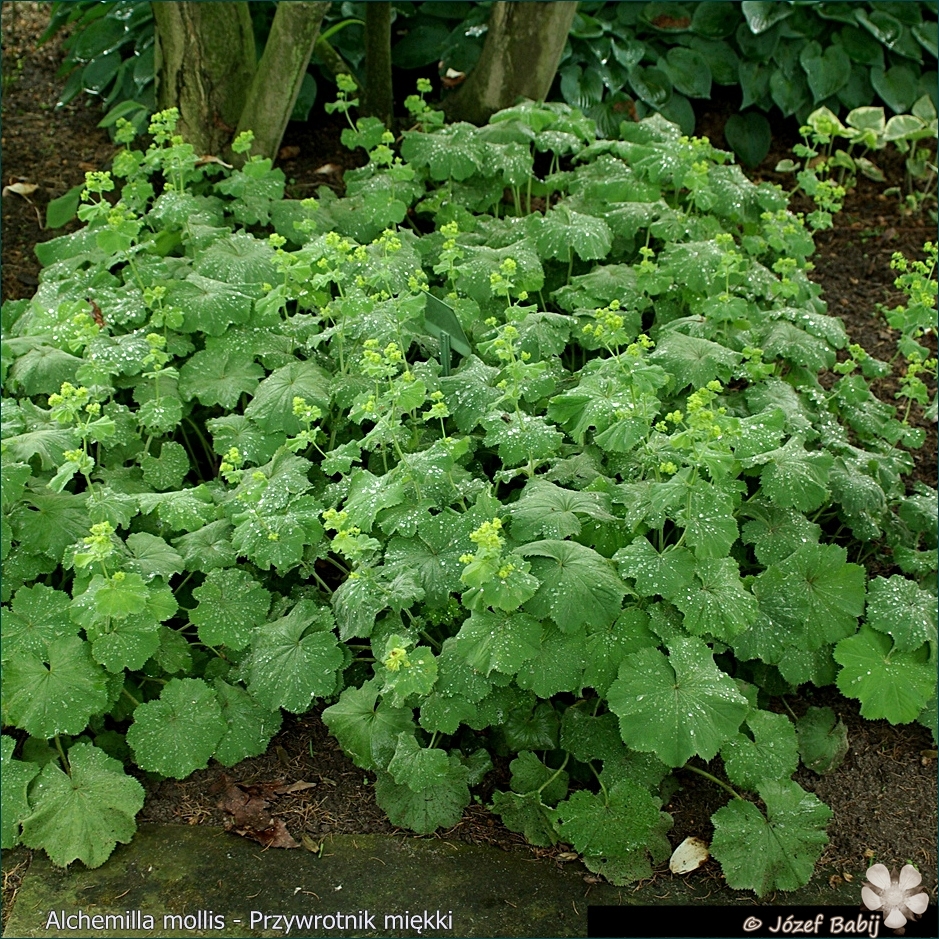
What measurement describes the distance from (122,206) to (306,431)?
1.32m

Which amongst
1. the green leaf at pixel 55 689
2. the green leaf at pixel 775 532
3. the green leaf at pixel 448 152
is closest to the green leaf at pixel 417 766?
the green leaf at pixel 55 689

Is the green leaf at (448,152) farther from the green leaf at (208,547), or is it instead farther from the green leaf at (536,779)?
the green leaf at (536,779)

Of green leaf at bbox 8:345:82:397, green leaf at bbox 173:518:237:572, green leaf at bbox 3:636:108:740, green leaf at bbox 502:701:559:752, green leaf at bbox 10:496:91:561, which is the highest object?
green leaf at bbox 8:345:82:397

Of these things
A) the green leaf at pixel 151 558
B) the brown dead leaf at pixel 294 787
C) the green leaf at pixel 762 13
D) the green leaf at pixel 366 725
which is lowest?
the brown dead leaf at pixel 294 787

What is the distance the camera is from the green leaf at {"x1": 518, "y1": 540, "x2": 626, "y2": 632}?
2635mm

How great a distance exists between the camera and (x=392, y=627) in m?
2.85

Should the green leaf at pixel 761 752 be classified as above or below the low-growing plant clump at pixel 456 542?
below

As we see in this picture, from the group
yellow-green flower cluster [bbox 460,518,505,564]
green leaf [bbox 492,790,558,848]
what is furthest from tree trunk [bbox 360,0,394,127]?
green leaf [bbox 492,790,558,848]

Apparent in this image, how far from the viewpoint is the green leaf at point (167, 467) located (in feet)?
10.8

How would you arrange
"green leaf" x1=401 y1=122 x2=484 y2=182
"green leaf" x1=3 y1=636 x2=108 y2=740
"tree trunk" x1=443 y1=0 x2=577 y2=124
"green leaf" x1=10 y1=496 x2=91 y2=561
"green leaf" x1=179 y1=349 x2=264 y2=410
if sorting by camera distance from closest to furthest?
"green leaf" x1=3 y1=636 x2=108 y2=740, "green leaf" x1=10 y1=496 x2=91 y2=561, "green leaf" x1=179 y1=349 x2=264 y2=410, "green leaf" x1=401 y1=122 x2=484 y2=182, "tree trunk" x1=443 y1=0 x2=577 y2=124

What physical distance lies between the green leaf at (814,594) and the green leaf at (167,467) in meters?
1.73

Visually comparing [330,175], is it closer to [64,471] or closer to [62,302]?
[62,302]

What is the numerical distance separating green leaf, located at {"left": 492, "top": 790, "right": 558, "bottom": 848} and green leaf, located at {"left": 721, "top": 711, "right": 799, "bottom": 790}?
1.55 feet

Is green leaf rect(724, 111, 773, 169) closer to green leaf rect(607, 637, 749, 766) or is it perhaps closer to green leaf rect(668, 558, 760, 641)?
green leaf rect(668, 558, 760, 641)
